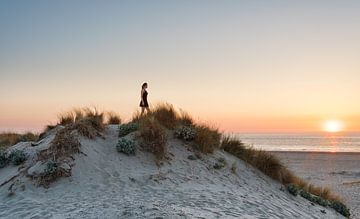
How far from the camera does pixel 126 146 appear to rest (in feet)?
49.0

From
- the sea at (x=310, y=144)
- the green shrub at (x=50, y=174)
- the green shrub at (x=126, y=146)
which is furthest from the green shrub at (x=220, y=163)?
the sea at (x=310, y=144)

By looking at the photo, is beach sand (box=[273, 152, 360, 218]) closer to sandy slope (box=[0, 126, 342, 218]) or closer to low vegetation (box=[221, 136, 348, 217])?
low vegetation (box=[221, 136, 348, 217])

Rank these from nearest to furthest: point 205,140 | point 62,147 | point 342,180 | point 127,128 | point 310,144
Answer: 1. point 62,147
2. point 127,128
3. point 205,140
4. point 342,180
5. point 310,144

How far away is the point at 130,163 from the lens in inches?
571

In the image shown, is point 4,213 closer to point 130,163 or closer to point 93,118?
point 130,163

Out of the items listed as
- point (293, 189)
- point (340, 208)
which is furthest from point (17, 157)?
point (340, 208)

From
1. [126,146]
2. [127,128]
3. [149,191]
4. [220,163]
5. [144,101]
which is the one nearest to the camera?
[149,191]

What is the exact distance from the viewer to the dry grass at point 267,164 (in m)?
17.2

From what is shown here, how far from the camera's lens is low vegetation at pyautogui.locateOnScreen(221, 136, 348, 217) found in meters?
17.1

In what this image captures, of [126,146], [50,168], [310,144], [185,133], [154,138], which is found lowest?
[50,168]

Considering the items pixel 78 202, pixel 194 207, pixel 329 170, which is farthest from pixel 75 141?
pixel 329 170

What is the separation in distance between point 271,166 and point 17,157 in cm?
903

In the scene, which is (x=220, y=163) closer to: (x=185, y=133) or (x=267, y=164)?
(x=185, y=133)

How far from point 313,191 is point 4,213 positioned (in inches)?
447
